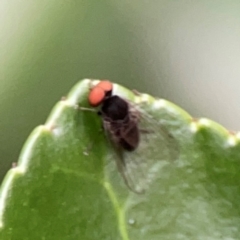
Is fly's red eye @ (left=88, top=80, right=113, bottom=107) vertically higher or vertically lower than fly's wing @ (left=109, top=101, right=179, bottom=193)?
higher

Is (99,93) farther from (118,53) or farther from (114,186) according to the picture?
(118,53)

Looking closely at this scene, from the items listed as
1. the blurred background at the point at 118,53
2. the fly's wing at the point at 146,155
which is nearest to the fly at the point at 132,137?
the fly's wing at the point at 146,155

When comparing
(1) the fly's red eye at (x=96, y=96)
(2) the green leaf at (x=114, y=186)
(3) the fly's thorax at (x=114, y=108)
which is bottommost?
(2) the green leaf at (x=114, y=186)

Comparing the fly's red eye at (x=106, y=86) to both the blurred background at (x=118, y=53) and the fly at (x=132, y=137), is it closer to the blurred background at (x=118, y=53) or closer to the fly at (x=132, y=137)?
the fly at (x=132, y=137)

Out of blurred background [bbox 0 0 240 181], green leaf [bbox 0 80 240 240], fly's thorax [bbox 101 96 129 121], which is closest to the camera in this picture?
Result: green leaf [bbox 0 80 240 240]

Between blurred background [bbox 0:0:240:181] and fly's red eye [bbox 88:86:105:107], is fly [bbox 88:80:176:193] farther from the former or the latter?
blurred background [bbox 0:0:240:181]

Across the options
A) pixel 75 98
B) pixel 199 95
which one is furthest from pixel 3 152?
pixel 75 98

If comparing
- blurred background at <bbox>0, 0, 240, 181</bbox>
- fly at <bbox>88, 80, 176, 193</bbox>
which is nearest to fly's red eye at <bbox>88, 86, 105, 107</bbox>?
fly at <bbox>88, 80, 176, 193</bbox>
